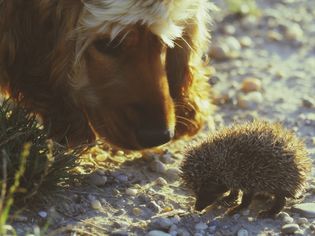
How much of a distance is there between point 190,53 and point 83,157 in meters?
1.08

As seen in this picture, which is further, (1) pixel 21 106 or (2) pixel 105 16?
(1) pixel 21 106

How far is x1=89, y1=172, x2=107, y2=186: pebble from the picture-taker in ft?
16.3

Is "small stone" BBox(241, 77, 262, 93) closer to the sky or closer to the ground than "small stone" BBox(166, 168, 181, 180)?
closer to the ground

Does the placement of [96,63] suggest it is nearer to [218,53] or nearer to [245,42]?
[218,53]

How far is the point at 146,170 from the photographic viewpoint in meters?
5.45

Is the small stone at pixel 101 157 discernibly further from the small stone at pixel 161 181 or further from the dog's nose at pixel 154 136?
the dog's nose at pixel 154 136

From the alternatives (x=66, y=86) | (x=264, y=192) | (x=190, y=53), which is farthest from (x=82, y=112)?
(x=264, y=192)

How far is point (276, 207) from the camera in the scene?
15.5 ft

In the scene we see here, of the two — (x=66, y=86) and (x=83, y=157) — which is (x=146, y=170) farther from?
(x=66, y=86)

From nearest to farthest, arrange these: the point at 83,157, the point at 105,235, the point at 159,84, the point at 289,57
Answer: the point at 105,235, the point at 159,84, the point at 83,157, the point at 289,57

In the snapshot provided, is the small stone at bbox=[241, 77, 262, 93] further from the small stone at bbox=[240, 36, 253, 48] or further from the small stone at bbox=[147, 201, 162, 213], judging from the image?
the small stone at bbox=[147, 201, 162, 213]

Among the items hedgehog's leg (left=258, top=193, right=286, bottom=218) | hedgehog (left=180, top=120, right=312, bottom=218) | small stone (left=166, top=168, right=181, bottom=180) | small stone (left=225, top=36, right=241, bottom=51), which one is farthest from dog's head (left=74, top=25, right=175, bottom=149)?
small stone (left=225, top=36, right=241, bottom=51)

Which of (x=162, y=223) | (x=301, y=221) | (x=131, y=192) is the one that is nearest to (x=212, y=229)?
(x=162, y=223)

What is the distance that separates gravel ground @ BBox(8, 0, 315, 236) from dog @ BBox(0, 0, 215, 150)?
41 centimetres
